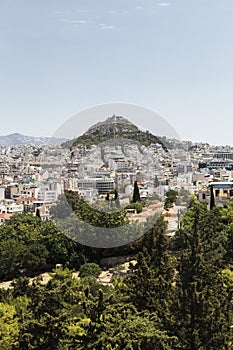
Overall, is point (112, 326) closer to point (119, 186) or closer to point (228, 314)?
point (228, 314)

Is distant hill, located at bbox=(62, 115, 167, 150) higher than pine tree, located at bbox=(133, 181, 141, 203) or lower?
higher

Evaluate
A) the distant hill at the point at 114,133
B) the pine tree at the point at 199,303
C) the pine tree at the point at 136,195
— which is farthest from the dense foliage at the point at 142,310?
the pine tree at the point at 136,195

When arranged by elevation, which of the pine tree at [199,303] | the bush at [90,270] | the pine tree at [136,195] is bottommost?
the bush at [90,270]

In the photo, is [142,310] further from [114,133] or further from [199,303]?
[114,133]

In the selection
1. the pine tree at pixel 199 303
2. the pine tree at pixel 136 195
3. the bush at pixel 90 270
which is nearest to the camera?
the pine tree at pixel 199 303

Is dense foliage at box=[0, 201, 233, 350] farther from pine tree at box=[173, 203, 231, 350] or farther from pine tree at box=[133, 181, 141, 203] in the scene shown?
pine tree at box=[133, 181, 141, 203]

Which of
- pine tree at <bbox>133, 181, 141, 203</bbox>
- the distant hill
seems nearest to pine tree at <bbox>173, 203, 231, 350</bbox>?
the distant hill

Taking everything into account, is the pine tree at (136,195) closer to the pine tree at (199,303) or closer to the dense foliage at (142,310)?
the dense foliage at (142,310)

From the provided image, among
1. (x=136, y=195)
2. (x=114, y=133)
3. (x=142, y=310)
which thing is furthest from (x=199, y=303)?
(x=136, y=195)
